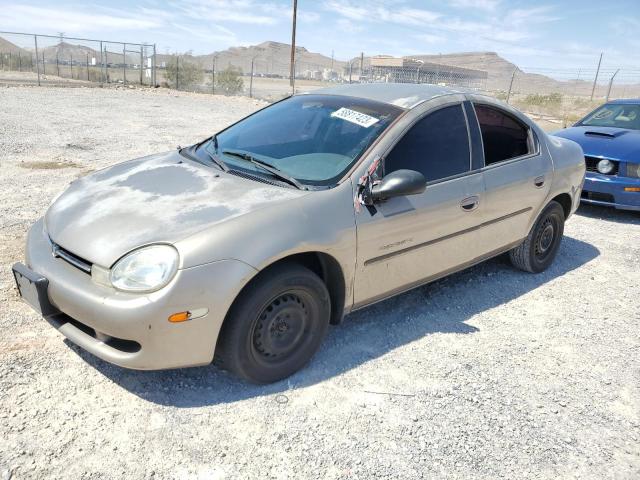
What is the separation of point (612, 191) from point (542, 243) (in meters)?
2.58

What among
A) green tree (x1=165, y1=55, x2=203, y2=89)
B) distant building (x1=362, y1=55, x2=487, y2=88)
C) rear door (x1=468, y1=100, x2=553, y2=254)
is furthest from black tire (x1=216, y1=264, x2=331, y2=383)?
green tree (x1=165, y1=55, x2=203, y2=89)

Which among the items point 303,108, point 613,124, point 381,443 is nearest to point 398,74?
point 613,124

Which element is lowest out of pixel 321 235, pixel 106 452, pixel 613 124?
pixel 106 452

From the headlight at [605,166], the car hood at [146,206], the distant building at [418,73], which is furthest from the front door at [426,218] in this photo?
the distant building at [418,73]

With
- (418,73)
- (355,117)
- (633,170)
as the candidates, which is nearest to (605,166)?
(633,170)

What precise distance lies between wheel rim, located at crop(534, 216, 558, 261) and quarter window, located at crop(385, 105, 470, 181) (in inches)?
56.8

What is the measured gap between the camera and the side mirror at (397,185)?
301 centimetres

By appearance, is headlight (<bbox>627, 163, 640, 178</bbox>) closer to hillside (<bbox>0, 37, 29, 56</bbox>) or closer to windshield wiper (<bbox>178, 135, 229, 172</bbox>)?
windshield wiper (<bbox>178, 135, 229, 172</bbox>)

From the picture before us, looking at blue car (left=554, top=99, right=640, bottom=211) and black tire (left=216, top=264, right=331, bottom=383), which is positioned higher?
blue car (left=554, top=99, right=640, bottom=211)

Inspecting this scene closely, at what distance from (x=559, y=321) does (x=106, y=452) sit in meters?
3.27

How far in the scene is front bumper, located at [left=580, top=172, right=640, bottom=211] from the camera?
658 centimetres

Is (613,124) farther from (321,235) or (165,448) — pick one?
(165,448)

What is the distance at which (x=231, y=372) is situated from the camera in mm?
2771

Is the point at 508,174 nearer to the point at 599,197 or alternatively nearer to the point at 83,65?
the point at 599,197
